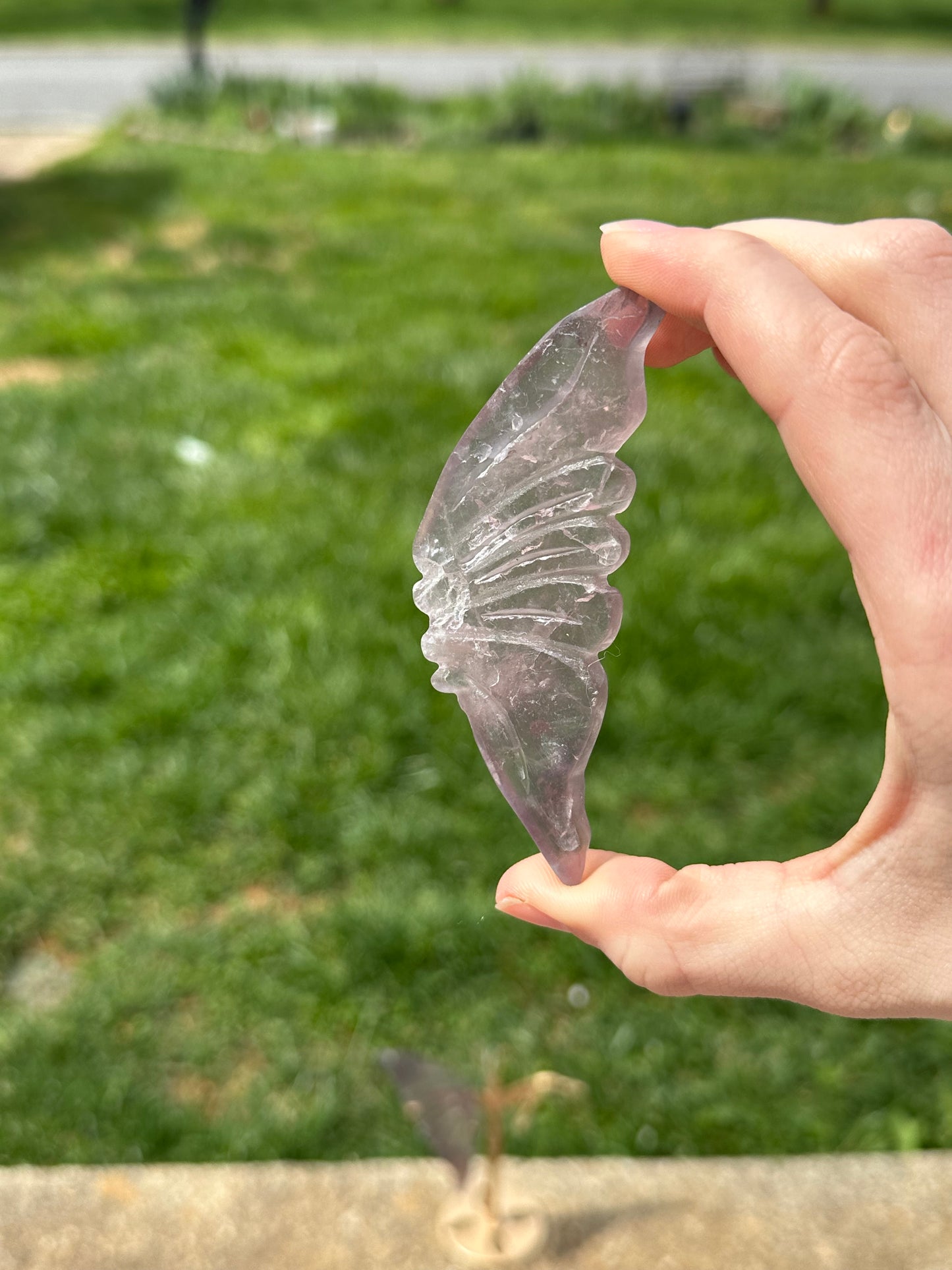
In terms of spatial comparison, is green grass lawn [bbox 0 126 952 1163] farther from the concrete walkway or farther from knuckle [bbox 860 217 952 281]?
knuckle [bbox 860 217 952 281]

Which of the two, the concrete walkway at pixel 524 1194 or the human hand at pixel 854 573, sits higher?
the human hand at pixel 854 573

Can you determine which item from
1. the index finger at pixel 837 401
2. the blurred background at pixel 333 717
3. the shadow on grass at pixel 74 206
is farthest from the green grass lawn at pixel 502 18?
the index finger at pixel 837 401

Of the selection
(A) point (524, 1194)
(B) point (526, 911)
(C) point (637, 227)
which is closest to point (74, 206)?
(A) point (524, 1194)

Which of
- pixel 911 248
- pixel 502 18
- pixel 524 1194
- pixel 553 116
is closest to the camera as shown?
pixel 911 248

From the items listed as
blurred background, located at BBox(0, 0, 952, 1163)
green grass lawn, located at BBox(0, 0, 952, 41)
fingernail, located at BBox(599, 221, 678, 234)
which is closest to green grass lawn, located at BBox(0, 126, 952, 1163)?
blurred background, located at BBox(0, 0, 952, 1163)

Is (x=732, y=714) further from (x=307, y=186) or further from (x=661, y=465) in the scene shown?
(x=307, y=186)

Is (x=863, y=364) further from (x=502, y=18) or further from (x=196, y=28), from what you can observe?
(x=502, y=18)

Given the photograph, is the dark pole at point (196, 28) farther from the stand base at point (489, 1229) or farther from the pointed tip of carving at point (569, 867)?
the pointed tip of carving at point (569, 867)
